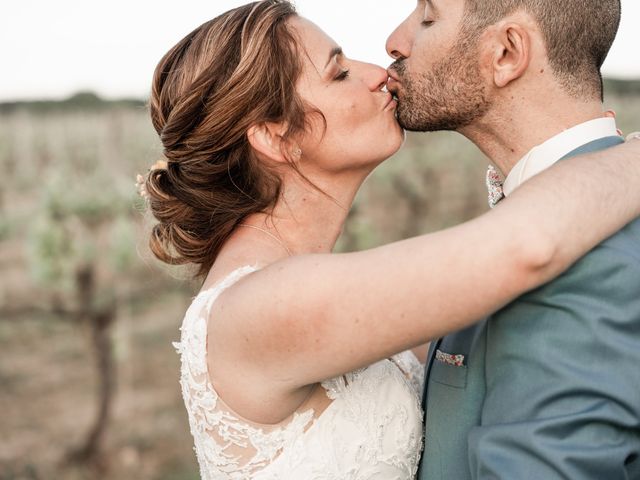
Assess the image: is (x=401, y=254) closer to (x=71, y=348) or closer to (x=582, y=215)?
(x=582, y=215)

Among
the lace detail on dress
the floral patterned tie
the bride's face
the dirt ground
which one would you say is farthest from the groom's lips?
the dirt ground

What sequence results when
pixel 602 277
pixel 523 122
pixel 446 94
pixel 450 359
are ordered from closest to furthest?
pixel 602 277
pixel 450 359
pixel 523 122
pixel 446 94

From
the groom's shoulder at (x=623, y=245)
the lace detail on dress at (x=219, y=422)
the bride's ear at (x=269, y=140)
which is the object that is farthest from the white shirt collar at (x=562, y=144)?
the lace detail on dress at (x=219, y=422)

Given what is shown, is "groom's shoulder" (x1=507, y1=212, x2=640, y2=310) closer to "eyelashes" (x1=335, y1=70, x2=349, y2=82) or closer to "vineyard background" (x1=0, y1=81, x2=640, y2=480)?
"eyelashes" (x1=335, y1=70, x2=349, y2=82)

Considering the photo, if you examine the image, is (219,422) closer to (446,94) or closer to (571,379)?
(571,379)

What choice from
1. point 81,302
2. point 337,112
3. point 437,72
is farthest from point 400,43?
point 81,302

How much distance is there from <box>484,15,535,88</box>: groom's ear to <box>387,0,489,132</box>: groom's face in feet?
0.28

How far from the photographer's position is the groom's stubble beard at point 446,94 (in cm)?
272

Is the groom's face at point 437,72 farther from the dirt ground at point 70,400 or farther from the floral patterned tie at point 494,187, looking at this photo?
the dirt ground at point 70,400

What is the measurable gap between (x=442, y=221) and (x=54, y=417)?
474 centimetres

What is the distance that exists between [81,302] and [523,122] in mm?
5851

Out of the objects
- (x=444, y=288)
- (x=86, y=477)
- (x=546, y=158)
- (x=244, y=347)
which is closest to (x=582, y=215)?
(x=444, y=288)

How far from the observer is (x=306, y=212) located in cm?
283

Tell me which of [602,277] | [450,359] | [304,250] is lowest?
[450,359]
